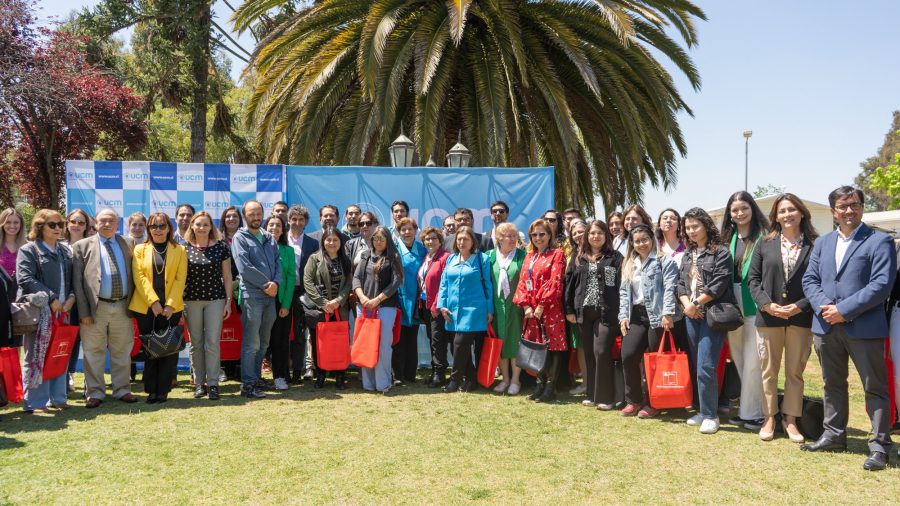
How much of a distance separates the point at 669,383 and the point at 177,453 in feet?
12.4

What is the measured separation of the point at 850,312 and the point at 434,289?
3.78 metres

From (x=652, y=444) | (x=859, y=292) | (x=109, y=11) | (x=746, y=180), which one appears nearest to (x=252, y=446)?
(x=652, y=444)

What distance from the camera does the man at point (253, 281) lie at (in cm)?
606

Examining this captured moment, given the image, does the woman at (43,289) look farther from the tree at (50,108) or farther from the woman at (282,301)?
the tree at (50,108)

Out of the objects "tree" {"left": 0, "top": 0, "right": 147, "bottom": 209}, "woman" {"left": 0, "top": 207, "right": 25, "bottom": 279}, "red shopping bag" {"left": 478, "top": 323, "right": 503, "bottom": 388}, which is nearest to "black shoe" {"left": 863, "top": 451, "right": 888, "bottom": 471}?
"red shopping bag" {"left": 478, "top": 323, "right": 503, "bottom": 388}

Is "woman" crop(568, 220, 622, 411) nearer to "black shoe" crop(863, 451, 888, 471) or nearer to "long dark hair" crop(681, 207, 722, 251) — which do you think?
"long dark hair" crop(681, 207, 722, 251)

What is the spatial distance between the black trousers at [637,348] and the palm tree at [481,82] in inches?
184

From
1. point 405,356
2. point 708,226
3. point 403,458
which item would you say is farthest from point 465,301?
point 708,226

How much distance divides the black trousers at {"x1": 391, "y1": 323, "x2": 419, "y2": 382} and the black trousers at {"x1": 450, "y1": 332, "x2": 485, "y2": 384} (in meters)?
0.66

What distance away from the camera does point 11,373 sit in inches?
204

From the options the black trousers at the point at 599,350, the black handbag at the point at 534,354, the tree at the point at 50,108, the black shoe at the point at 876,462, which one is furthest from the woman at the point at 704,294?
the tree at the point at 50,108

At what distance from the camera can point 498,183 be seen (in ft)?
25.9

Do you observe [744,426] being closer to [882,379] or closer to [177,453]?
[882,379]

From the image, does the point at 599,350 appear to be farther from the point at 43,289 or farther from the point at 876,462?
the point at 43,289
